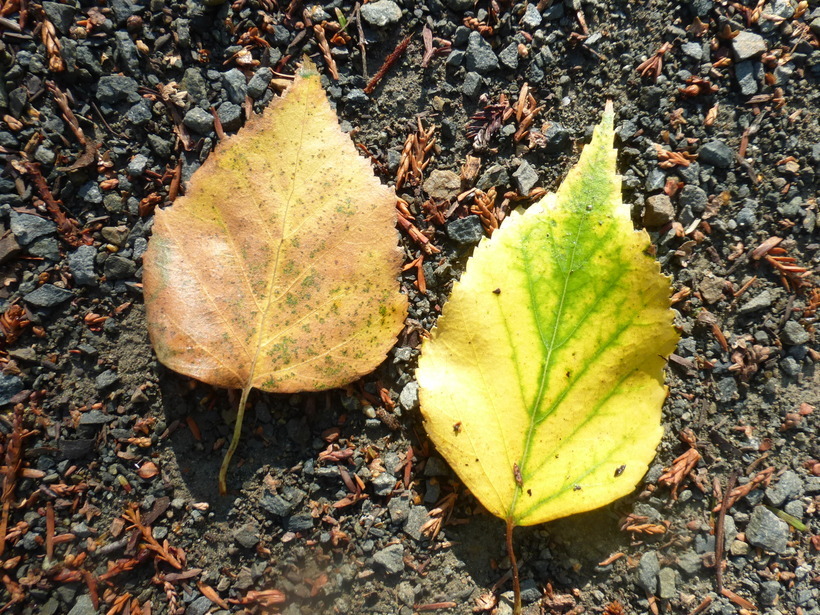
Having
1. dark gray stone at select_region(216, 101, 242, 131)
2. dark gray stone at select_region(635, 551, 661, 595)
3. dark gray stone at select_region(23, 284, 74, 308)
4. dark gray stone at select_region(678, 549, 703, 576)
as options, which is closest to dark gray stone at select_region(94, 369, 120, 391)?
dark gray stone at select_region(23, 284, 74, 308)

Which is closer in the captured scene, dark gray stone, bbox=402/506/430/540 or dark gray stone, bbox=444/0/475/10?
dark gray stone, bbox=402/506/430/540

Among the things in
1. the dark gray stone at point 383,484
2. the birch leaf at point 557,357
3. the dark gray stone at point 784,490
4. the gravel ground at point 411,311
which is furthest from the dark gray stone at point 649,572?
the dark gray stone at point 383,484

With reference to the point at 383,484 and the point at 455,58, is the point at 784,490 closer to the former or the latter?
the point at 383,484

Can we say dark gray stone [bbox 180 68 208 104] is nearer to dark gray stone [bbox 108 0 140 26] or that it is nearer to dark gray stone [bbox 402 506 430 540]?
dark gray stone [bbox 108 0 140 26]

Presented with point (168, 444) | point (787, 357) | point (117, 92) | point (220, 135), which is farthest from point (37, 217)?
point (787, 357)

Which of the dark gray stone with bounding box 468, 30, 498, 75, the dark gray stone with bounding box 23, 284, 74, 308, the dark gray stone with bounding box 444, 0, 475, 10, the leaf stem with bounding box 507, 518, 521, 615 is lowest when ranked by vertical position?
the dark gray stone with bounding box 23, 284, 74, 308

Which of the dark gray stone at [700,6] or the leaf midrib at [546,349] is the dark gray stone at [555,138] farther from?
the dark gray stone at [700,6]
